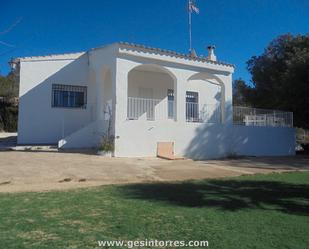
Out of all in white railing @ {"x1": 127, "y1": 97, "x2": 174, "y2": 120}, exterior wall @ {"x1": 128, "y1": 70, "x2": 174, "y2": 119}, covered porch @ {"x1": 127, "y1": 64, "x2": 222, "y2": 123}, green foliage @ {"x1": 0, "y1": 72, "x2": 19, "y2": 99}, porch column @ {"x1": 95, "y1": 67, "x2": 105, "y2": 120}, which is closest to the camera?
white railing @ {"x1": 127, "y1": 97, "x2": 174, "y2": 120}

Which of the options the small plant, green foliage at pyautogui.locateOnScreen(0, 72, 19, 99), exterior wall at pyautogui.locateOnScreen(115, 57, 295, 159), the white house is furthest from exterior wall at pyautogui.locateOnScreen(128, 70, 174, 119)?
green foliage at pyautogui.locateOnScreen(0, 72, 19, 99)

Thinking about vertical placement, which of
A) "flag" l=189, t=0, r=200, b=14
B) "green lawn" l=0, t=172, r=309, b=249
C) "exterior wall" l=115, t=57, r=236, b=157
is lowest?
"green lawn" l=0, t=172, r=309, b=249

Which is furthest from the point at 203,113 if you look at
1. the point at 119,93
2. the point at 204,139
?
the point at 119,93

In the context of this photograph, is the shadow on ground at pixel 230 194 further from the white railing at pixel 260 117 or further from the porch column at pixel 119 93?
the white railing at pixel 260 117

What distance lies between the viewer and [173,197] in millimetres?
7246

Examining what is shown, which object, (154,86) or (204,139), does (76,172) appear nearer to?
(204,139)

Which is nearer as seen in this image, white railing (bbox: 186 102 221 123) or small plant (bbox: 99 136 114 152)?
small plant (bbox: 99 136 114 152)

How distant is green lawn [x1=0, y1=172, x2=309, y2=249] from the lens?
14.4 feet

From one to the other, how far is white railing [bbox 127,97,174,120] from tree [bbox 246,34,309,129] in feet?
24.3

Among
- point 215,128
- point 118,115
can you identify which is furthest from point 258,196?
point 215,128

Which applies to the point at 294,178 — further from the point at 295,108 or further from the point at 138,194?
the point at 295,108

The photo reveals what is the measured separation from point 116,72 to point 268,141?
1017 cm

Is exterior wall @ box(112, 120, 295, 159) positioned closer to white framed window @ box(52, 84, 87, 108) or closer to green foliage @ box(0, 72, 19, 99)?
white framed window @ box(52, 84, 87, 108)

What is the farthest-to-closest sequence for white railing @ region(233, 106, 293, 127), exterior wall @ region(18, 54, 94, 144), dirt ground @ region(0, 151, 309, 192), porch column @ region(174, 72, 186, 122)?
white railing @ region(233, 106, 293, 127) < exterior wall @ region(18, 54, 94, 144) < porch column @ region(174, 72, 186, 122) < dirt ground @ region(0, 151, 309, 192)
